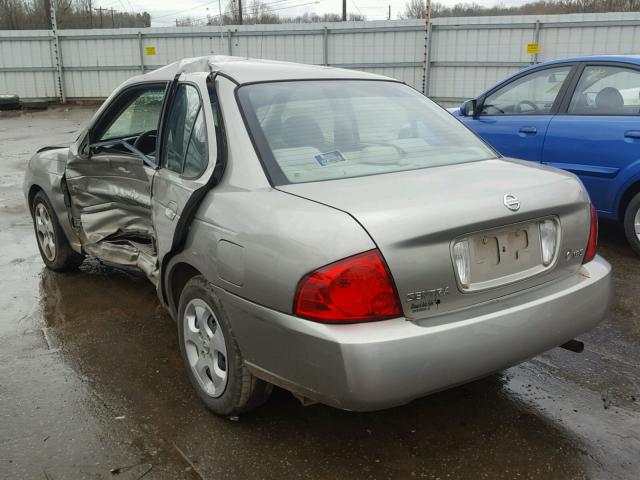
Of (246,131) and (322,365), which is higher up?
(246,131)

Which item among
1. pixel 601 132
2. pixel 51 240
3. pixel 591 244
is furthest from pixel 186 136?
pixel 601 132

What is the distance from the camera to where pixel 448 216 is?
2305 mm

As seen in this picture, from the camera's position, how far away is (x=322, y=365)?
2172mm

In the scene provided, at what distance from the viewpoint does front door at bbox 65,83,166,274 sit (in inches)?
143

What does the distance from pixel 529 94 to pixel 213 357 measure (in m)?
4.40

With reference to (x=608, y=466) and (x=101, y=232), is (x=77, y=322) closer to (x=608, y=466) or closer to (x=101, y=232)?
(x=101, y=232)

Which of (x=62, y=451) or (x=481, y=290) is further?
(x=62, y=451)

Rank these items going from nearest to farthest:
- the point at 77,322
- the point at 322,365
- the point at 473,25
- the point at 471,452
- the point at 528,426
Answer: the point at 322,365 → the point at 471,452 → the point at 528,426 → the point at 77,322 → the point at 473,25

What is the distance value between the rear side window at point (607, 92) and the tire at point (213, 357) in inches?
159

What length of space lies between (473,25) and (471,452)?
15882mm

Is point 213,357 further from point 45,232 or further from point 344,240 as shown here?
point 45,232

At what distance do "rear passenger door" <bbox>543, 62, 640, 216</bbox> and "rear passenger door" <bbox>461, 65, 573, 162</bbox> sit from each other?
0.13 m

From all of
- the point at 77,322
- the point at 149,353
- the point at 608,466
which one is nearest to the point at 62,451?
the point at 149,353

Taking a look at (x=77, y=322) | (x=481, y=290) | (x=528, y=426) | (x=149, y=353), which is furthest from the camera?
(x=77, y=322)
